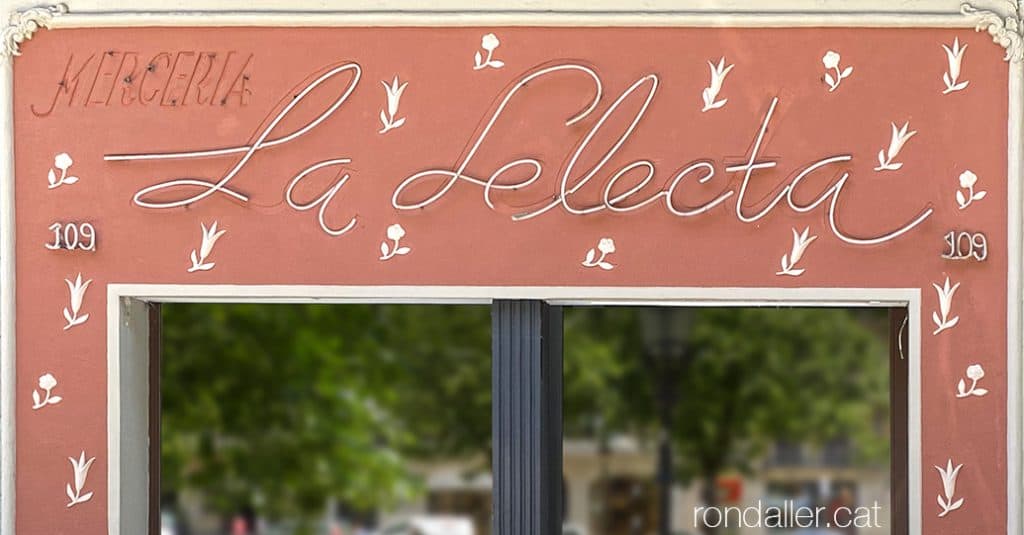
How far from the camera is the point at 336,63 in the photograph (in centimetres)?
520

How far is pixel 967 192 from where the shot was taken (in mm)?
5043

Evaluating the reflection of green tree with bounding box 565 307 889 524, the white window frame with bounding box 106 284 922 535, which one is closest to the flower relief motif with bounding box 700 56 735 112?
the white window frame with bounding box 106 284 922 535

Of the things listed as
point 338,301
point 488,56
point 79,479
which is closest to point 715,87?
point 488,56

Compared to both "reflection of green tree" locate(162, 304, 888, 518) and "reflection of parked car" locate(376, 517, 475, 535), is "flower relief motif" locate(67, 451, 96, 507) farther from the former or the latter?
"reflection of parked car" locate(376, 517, 475, 535)

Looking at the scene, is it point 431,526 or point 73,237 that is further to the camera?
point 431,526

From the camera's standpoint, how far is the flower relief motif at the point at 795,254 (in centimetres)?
507

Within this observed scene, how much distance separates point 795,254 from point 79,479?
278 cm

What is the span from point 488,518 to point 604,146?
1594 mm

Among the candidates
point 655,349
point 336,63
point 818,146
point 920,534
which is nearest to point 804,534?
point 920,534

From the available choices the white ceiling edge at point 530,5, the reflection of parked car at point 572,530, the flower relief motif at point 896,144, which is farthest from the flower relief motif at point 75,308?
the flower relief motif at point 896,144

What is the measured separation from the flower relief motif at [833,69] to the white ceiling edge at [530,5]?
6.4 inches

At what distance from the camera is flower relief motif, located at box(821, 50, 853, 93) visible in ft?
16.7

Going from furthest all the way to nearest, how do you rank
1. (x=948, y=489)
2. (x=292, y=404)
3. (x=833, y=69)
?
(x=292, y=404)
(x=833, y=69)
(x=948, y=489)

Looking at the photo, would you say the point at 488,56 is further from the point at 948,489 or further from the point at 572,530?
the point at 948,489
